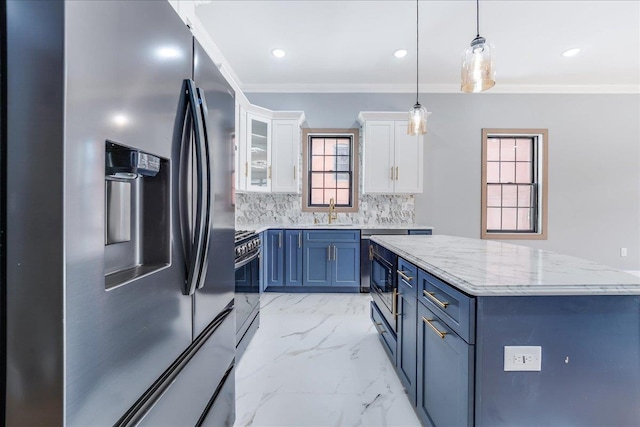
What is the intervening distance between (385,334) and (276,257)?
201cm

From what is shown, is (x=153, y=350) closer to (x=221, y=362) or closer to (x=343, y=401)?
(x=221, y=362)

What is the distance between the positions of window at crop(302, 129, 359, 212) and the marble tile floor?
6.52 ft

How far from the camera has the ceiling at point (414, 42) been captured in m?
2.88

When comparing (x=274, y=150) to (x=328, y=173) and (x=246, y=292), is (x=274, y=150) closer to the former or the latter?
(x=328, y=173)

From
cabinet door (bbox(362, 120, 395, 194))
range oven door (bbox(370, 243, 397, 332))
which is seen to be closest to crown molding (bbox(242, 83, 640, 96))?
cabinet door (bbox(362, 120, 395, 194))

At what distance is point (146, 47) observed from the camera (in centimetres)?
76

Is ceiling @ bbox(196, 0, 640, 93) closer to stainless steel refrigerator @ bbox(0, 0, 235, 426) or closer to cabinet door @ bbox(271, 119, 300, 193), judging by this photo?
cabinet door @ bbox(271, 119, 300, 193)

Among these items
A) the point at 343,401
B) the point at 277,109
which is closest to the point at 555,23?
the point at 277,109

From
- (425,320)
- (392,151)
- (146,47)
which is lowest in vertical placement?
(425,320)

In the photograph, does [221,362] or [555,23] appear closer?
[221,362]

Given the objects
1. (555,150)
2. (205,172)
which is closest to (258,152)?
(205,172)

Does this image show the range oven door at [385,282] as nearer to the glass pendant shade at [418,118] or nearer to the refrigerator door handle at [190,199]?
the glass pendant shade at [418,118]

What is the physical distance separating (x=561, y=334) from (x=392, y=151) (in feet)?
11.2

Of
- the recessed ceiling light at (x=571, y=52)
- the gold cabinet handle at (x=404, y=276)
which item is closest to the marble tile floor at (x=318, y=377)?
the gold cabinet handle at (x=404, y=276)
